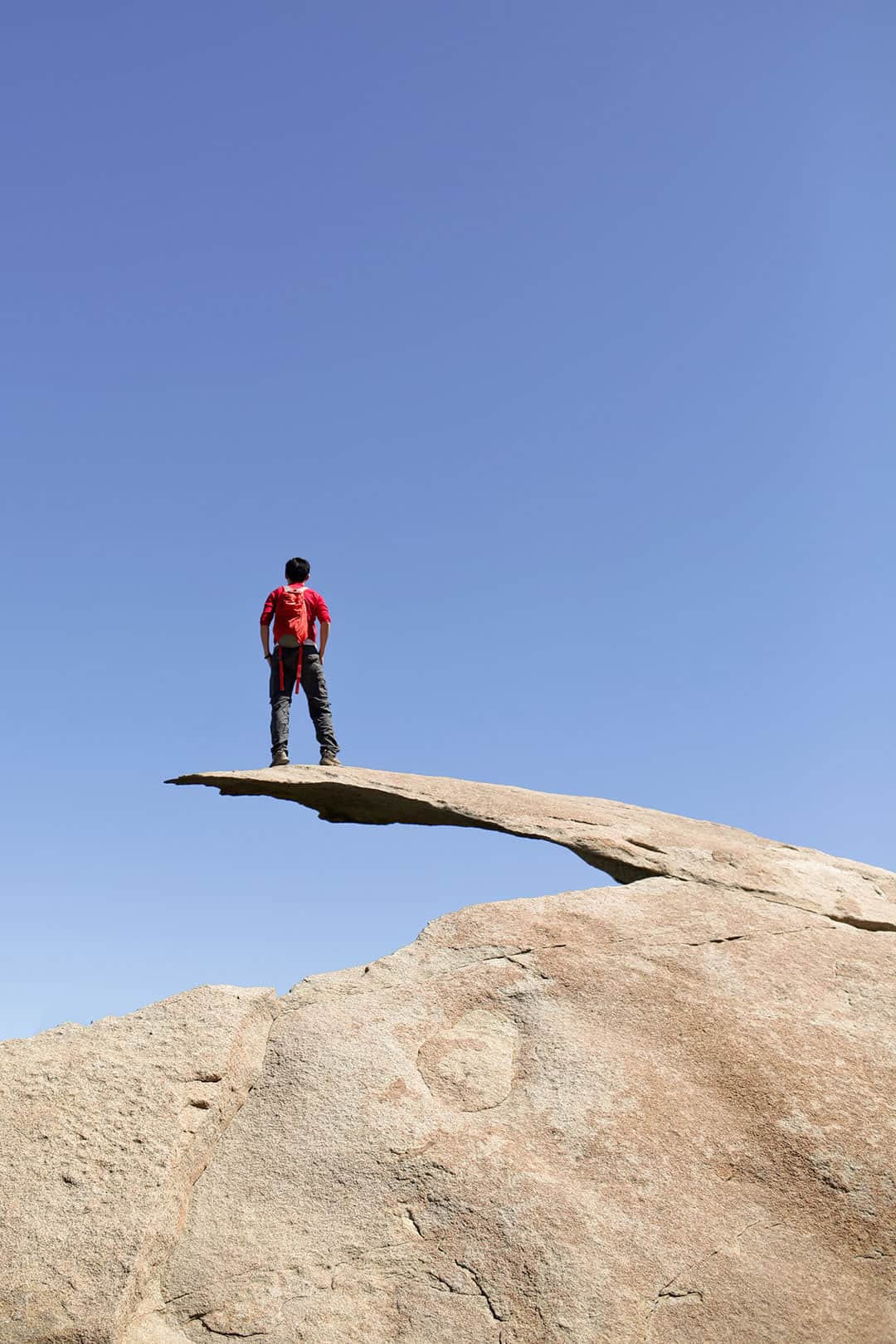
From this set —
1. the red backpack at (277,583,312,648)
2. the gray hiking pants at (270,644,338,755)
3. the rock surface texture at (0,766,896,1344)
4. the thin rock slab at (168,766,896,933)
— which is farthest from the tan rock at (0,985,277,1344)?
the red backpack at (277,583,312,648)

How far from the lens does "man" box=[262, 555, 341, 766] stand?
10258 mm

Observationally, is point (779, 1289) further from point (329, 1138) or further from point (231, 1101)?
point (231, 1101)

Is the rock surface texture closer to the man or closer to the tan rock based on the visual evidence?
the tan rock

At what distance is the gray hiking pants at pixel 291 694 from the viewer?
10188 millimetres

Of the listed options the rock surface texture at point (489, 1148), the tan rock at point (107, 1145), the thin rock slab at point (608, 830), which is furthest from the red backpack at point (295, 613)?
the tan rock at point (107, 1145)

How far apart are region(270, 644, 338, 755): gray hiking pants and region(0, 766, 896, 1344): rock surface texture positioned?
335 centimetres

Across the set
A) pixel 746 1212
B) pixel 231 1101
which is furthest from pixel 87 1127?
pixel 746 1212

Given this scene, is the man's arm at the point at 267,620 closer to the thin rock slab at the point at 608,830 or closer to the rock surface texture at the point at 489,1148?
the thin rock slab at the point at 608,830

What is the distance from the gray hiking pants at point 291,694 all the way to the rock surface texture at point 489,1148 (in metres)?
3.35

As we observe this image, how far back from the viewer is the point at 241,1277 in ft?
16.4

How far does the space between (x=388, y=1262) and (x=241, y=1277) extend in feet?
2.29

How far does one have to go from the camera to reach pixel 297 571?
10.9 m

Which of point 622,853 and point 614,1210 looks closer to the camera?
point 614,1210

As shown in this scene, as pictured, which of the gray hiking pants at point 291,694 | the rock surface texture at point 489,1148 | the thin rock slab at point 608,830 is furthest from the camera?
the gray hiking pants at point 291,694
